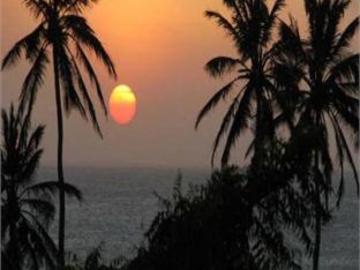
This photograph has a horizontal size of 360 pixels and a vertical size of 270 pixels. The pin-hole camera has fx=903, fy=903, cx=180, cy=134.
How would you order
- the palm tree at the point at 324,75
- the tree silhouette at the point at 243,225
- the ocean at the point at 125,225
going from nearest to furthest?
1. the tree silhouette at the point at 243,225
2. the palm tree at the point at 324,75
3. the ocean at the point at 125,225

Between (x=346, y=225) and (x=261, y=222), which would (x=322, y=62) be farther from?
(x=346, y=225)

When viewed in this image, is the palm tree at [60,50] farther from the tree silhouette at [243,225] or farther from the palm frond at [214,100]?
the tree silhouette at [243,225]

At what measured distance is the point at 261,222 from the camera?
12289 millimetres

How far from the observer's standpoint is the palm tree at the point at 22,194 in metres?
31.7

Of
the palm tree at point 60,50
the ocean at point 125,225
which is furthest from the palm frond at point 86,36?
the ocean at point 125,225

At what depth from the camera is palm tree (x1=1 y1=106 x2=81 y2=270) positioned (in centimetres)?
3172

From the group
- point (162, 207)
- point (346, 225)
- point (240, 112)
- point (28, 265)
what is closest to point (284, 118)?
point (240, 112)

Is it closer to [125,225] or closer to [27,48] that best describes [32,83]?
[27,48]

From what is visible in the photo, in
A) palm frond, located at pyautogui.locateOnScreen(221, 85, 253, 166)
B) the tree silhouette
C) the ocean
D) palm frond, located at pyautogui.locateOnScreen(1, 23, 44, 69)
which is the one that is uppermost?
palm frond, located at pyautogui.locateOnScreen(1, 23, 44, 69)

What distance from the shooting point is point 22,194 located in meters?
32.9

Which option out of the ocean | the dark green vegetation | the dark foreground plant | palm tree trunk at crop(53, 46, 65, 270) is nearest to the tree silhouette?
the dark foreground plant

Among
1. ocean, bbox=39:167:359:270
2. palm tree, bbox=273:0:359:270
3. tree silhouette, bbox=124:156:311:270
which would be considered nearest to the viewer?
tree silhouette, bbox=124:156:311:270

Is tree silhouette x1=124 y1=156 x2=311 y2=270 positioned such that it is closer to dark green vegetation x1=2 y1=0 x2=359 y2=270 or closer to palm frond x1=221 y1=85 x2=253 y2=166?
dark green vegetation x1=2 y1=0 x2=359 y2=270

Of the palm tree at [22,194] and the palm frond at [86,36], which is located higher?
the palm frond at [86,36]
